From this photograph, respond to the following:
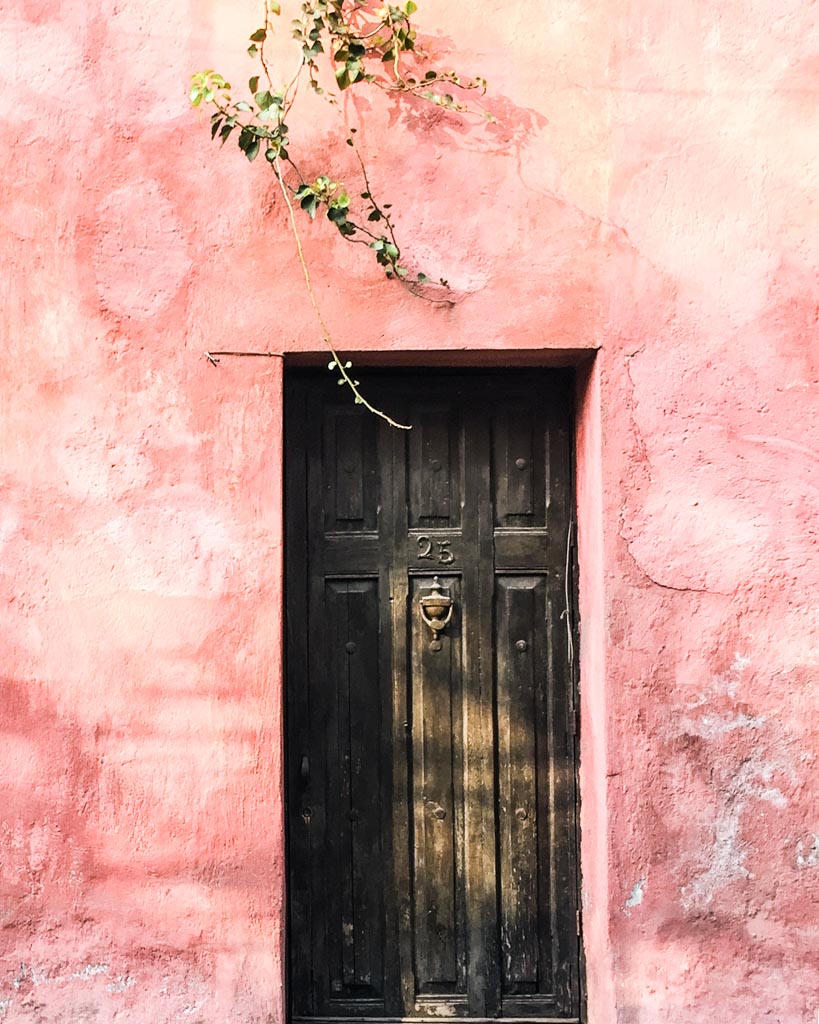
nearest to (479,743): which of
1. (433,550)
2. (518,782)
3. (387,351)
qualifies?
(518,782)

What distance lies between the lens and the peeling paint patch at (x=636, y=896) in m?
2.83

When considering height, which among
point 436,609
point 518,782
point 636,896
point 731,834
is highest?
point 436,609

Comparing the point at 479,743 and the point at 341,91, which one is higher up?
the point at 341,91

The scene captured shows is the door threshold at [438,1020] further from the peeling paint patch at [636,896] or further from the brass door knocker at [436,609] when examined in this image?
the brass door knocker at [436,609]

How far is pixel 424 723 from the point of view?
3123 millimetres

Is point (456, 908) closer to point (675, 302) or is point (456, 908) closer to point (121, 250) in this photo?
point (675, 302)

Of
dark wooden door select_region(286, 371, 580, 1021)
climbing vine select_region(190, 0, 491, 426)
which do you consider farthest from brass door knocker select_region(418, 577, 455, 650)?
climbing vine select_region(190, 0, 491, 426)

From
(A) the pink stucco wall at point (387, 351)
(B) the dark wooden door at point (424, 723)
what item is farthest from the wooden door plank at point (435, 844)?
(A) the pink stucco wall at point (387, 351)

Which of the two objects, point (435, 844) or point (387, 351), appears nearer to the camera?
point (387, 351)

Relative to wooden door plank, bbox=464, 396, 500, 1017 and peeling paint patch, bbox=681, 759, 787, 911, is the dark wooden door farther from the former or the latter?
peeling paint patch, bbox=681, 759, 787, 911

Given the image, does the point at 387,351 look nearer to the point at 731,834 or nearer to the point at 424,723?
the point at 424,723

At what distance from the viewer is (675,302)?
288cm

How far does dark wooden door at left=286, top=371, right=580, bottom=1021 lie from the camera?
10.2 feet

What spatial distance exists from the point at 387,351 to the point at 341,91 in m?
0.80
